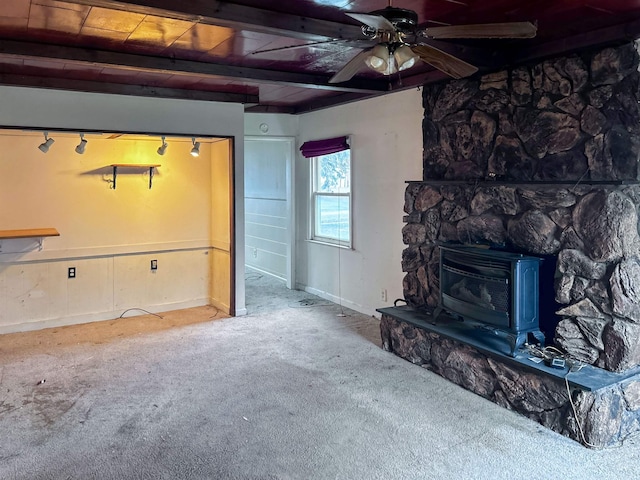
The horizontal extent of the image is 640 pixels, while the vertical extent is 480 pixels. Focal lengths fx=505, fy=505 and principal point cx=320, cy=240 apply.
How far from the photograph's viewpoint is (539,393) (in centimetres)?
302

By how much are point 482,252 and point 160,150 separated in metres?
3.42

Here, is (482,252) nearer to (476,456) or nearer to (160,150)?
(476,456)

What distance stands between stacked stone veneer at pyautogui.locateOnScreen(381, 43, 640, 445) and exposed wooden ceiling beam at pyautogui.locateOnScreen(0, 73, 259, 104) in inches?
87.6

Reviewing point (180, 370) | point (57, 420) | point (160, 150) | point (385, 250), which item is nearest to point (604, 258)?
point (385, 250)

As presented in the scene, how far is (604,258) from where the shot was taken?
3.03 meters

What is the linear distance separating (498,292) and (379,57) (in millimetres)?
1861

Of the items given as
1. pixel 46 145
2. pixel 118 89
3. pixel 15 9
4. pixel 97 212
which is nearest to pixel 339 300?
pixel 97 212

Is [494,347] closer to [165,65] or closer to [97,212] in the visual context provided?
[165,65]

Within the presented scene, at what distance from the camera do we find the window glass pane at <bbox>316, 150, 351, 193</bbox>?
229 inches

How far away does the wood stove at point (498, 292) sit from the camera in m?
3.23

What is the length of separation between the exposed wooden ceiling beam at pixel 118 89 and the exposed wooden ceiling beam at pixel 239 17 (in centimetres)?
218

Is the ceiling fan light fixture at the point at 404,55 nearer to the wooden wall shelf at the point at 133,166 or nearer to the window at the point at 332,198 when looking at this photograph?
the window at the point at 332,198

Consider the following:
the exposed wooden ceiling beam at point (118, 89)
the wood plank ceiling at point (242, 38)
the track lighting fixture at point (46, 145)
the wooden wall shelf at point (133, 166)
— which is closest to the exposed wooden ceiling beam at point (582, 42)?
the wood plank ceiling at point (242, 38)

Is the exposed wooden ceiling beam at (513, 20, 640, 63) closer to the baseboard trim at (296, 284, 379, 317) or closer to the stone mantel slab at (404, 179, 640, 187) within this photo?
Answer: the stone mantel slab at (404, 179, 640, 187)
